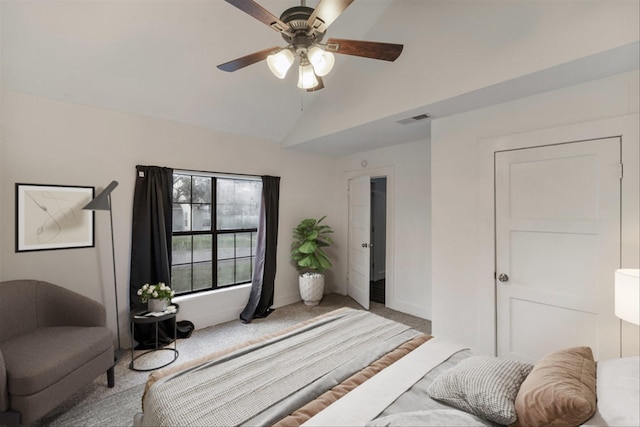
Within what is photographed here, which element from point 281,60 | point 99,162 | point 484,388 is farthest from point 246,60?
point 484,388

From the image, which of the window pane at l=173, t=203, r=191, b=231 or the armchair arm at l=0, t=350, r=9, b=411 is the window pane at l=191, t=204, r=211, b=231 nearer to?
the window pane at l=173, t=203, r=191, b=231

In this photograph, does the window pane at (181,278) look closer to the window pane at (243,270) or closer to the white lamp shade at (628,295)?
the window pane at (243,270)

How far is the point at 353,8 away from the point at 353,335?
9.25 feet

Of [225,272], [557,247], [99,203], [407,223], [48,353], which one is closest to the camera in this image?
[48,353]

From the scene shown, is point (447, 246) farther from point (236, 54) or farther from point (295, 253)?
point (236, 54)

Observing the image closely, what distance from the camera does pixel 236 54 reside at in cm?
284

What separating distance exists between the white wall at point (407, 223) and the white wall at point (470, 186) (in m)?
0.89

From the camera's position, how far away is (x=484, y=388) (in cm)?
114

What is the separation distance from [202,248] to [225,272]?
0.46 metres

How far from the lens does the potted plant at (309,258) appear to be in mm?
4199

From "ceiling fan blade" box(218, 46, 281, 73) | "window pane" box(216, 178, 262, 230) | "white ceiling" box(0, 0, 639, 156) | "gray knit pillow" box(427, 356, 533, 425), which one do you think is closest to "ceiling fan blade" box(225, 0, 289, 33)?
"ceiling fan blade" box(218, 46, 281, 73)

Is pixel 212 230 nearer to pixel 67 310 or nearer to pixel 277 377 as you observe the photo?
pixel 67 310

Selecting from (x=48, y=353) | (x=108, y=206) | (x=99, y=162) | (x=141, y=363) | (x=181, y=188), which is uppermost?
(x=99, y=162)

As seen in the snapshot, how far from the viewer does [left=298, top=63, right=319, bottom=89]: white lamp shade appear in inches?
73.9
